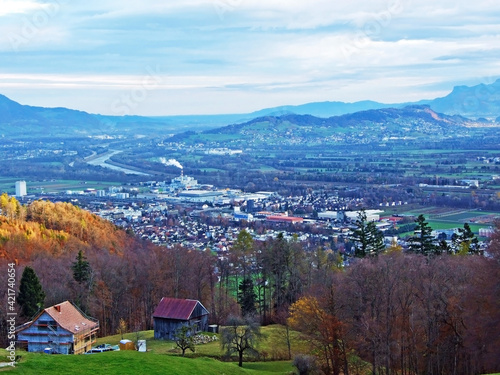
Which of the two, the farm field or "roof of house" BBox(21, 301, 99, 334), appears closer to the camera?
"roof of house" BBox(21, 301, 99, 334)

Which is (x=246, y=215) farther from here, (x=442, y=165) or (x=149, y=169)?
(x=149, y=169)

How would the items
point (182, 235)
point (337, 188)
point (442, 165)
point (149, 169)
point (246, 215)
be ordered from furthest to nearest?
point (149, 169), point (442, 165), point (337, 188), point (246, 215), point (182, 235)

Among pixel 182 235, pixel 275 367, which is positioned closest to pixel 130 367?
pixel 275 367

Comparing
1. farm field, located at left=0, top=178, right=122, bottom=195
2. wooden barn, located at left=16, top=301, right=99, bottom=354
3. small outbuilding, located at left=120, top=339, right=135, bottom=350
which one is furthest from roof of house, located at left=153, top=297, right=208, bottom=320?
farm field, located at left=0, top=178, right=122, bottom=195

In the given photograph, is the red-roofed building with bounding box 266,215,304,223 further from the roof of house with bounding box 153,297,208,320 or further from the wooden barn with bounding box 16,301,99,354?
the wooden barn with bounding box 16,301,99,354

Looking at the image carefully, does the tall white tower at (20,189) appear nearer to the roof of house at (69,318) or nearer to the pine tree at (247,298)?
the pine tree at (247,298)

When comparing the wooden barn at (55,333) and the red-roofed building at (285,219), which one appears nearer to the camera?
the wooden barn at (55,333)

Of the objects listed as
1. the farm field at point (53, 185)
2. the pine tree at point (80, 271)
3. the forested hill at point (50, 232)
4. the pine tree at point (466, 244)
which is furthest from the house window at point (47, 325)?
the farm field at point (53, 185)
